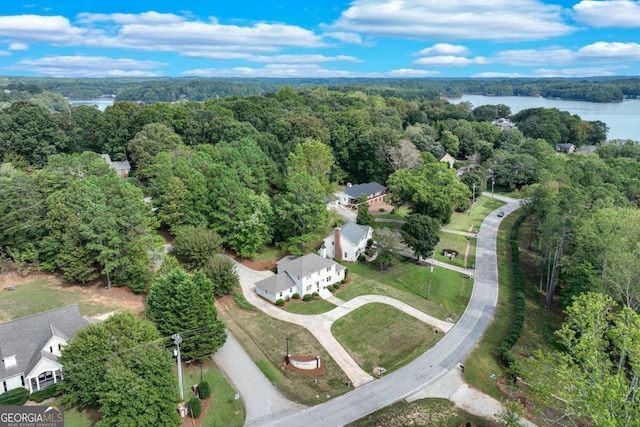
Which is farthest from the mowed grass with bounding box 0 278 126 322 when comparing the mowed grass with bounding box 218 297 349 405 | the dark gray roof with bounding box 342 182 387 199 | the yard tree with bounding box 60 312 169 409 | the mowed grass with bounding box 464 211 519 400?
the dark gray roof with bounding box 342 182 387 199

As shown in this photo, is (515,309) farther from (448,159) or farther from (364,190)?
(448,159)

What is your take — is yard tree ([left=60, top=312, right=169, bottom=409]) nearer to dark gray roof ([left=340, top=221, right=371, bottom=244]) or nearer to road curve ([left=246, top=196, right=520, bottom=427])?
road curve ([left=246, top=196, right=520, bottom=427])

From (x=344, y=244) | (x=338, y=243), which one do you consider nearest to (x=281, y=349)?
(x=344, y=244)

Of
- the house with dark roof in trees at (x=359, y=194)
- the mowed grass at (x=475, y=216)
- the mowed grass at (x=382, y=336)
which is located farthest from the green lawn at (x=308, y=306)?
the house with dark roof in trees at (x=359, y=194)

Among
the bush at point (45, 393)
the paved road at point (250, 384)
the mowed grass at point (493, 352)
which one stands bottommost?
the mowed grass at point (493, 352)

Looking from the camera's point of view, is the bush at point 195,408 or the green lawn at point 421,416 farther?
the green lawn at point 421,416

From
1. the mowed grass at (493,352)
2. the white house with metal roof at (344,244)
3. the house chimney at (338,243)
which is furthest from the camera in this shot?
the house chimney at (338,243)

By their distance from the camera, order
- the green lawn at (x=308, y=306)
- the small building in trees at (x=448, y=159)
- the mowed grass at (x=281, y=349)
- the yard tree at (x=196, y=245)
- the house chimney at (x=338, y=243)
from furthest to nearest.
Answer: the small building in trees at (x=448, y=159) → the house chimney at (x=338, y=243) → the yard tree at (x=196, y=245) → the green lawn at (x=308, y=306) → the mowed grass at (x=281, y=349)

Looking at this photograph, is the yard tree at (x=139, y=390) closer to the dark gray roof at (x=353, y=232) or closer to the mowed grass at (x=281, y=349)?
the mowed grass at (x=281, y=349)
